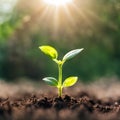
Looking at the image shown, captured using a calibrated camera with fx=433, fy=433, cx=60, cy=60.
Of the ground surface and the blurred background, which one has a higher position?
the blurred background

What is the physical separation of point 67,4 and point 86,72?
5.22 ft

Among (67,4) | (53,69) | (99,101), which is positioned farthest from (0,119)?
(67,4)

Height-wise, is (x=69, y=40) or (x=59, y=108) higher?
(x=69, y=40)

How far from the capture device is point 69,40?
9.24 meters

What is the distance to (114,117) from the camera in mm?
1716

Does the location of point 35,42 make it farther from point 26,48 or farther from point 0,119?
point 0,119

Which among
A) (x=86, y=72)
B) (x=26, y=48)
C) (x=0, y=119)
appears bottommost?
(x=0, y=119)

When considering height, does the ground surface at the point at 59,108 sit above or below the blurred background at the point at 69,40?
below

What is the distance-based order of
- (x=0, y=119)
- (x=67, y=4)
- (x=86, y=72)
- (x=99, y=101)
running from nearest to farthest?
1. (x=0, y=119)
2. (x=99, y=101)
3. (x=86, y=72)
4. (x=67, y=4)

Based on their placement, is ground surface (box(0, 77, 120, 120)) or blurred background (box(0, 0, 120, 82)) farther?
blurred background (box(0, 0, 120, 82))

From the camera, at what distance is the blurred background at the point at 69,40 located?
28.4 feet

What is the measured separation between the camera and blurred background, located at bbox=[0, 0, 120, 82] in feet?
28.4

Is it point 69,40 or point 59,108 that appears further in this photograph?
point 69,40

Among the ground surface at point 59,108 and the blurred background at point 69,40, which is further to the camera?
the blurred background at point 69,40
